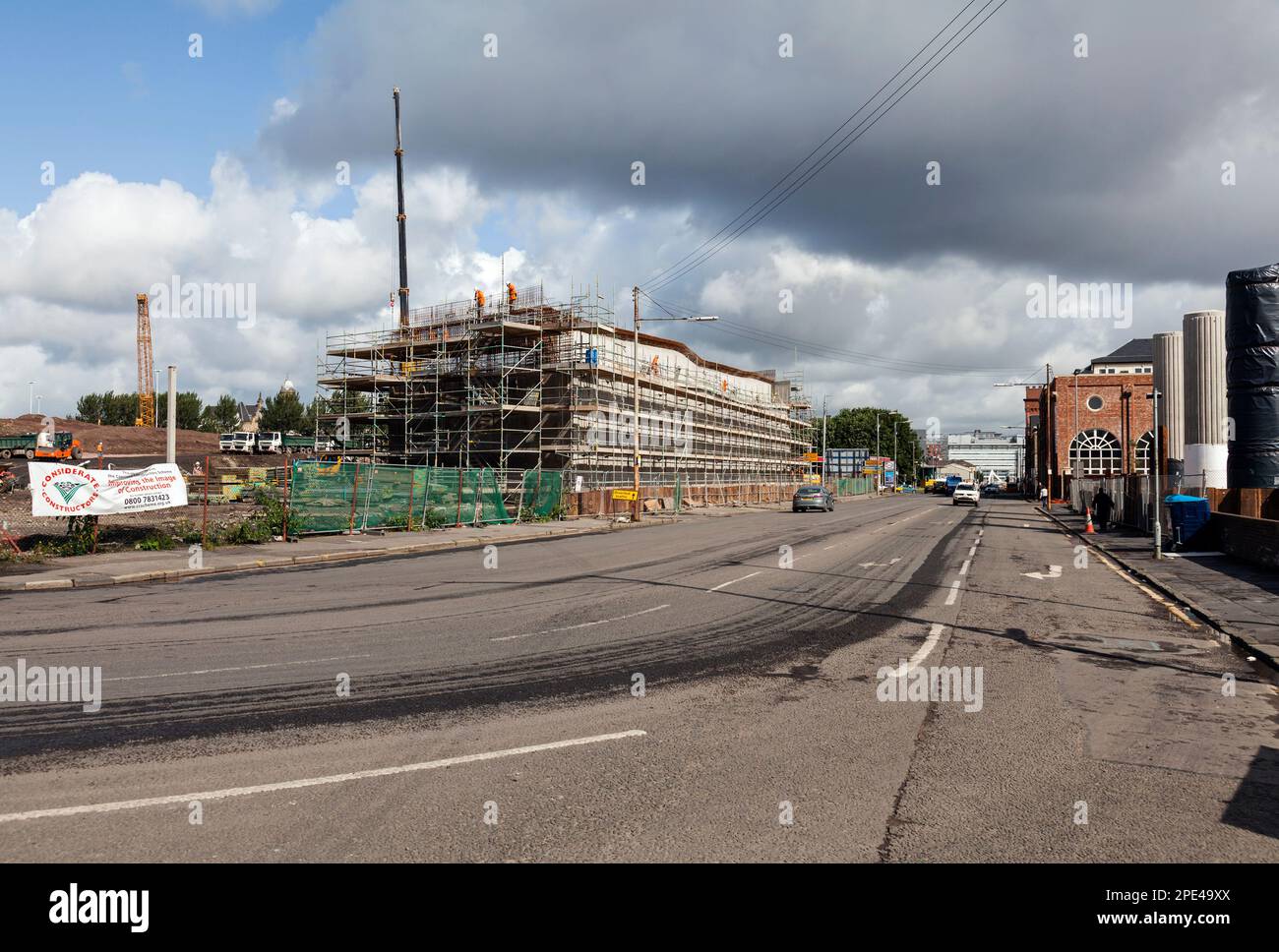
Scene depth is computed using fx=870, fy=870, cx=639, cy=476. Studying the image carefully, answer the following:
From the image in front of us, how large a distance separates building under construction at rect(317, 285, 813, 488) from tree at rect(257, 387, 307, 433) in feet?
237

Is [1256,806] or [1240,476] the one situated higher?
[1240,476]

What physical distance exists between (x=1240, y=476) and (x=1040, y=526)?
1425 centimetres

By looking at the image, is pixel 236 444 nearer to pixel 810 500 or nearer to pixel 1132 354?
pixel 810 500

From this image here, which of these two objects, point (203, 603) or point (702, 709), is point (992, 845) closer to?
point (702, 709)

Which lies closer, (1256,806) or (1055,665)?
(1256,806)

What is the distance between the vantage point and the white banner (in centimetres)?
1862

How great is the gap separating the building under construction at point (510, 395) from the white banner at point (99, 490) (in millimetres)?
22302

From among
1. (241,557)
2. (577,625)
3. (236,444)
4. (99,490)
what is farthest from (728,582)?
(236,444)

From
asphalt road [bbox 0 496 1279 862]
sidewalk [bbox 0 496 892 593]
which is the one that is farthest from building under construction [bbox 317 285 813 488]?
asphalt road [bbox 0 496 1279 862]

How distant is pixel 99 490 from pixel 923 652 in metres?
18.3

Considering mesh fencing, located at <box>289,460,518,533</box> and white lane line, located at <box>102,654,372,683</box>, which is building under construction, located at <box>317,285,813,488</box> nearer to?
mesh fencing, located at <box>289,460,518,533</box>

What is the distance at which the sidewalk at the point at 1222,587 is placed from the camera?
37.0 feet
